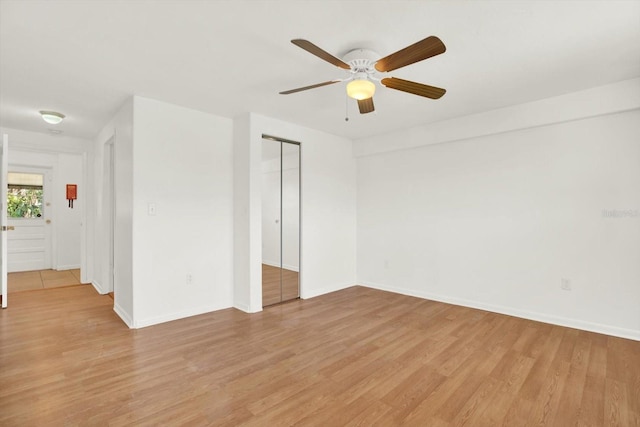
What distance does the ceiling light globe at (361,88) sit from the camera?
2.28 metres

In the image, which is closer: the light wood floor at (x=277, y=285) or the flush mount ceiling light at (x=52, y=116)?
the flush mount ceiling light at (x=52, y=116)

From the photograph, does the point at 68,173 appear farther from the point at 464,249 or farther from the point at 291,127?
the point at 464,249

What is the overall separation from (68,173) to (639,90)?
890 centimetres

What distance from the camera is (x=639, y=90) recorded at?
9.46ft

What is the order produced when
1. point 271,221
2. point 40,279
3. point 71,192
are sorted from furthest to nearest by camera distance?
point 71,192
point 40,279
point 271,221

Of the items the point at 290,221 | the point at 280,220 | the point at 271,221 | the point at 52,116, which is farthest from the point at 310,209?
the point at 52,116

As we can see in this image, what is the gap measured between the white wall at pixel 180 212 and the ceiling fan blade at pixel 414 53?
2482mm

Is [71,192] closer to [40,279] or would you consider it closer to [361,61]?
[40,279]

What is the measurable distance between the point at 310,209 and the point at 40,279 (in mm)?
5041

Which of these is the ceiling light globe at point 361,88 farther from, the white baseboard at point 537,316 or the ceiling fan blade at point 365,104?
the white baseboard at point 537,316

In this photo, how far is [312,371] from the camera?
7.89ft

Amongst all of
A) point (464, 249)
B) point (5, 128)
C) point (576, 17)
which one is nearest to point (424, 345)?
point (464, 249)

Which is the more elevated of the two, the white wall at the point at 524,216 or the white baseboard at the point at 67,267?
the white wall at the point at 524,216

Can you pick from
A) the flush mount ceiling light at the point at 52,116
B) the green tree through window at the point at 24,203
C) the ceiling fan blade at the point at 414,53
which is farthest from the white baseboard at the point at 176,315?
the green tree through window at the point at 24,203
